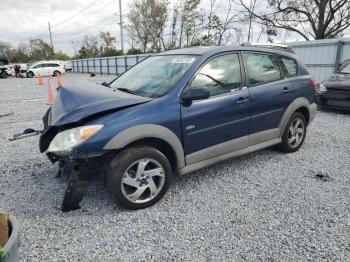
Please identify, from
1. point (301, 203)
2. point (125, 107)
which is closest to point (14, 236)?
point (125, 107)

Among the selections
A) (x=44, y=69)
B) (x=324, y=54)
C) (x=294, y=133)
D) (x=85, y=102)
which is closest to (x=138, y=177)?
(x=85, y=102)

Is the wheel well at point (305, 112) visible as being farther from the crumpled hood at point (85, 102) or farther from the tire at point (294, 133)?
the crumpled hood at point (85, 102)

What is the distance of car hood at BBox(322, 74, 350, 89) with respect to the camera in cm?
714

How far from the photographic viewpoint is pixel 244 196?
3311 millimetres

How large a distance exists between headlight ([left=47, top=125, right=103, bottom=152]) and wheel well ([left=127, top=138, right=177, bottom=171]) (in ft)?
1.40

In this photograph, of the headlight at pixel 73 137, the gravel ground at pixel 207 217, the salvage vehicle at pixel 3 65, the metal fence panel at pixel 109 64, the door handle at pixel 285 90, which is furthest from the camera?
the salvage vehicle at pixel 3 65

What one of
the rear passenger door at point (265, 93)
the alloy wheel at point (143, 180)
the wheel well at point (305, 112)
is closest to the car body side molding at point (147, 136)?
the alloy wheel at point (143, 180)

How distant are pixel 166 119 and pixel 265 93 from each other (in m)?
1.67

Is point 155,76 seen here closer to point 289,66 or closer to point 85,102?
point 85,102

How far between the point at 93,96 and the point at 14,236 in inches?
66.0

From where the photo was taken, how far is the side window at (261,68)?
3.88m

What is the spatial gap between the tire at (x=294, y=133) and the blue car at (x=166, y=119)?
0.19 ft

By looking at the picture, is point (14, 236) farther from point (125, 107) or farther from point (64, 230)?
point (125, 107)

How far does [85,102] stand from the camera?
2.96m
